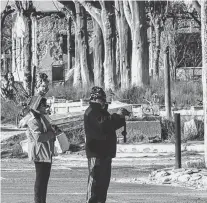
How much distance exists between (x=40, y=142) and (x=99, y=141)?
3.22ft

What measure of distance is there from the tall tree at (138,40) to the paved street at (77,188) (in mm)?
13217

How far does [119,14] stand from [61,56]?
26.0 m

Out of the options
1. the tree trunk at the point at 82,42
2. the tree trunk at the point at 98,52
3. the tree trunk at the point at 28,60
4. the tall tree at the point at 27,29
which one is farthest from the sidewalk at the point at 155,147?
the tree trunk at the point at 82,42

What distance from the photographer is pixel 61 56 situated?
60031 mm

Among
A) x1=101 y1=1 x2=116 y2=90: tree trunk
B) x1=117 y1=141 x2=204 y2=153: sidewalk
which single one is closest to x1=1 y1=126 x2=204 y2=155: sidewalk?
x1=117 y1=141 x2=204 y2=153: sidewalk

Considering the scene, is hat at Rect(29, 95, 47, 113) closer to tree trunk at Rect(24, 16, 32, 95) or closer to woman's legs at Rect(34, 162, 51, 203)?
woman's legs at Rect(34, 162, 51, 203)

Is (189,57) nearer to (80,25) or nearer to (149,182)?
(80,25)

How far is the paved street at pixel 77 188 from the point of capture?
12.0 meters

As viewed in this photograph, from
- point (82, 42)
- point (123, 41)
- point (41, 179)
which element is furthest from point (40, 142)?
point (82, 42)

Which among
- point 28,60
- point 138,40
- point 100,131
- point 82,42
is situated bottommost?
point 100,131

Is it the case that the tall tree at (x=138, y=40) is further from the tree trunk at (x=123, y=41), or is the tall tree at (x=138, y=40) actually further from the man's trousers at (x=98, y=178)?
the man's trousers at (x=98, y=178)

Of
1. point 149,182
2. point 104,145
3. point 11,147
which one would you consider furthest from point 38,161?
point 11,147

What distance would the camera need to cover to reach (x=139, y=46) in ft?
105

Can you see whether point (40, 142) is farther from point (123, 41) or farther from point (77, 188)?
point (123, 41)
